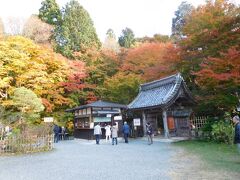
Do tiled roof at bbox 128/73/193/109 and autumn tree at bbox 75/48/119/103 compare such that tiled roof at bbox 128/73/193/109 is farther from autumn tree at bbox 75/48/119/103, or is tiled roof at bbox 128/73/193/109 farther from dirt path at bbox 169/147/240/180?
dirt path at bbox 169/147/240/180

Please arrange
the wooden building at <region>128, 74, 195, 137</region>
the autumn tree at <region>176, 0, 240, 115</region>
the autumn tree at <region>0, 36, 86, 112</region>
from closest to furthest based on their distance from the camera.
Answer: the autumn tree at <region>176, 0, 240, 115</region> < the wooden building at <region>128, 74, 195, 137</region> < the autumn tree at <region>0, 36, 86, 112</region>

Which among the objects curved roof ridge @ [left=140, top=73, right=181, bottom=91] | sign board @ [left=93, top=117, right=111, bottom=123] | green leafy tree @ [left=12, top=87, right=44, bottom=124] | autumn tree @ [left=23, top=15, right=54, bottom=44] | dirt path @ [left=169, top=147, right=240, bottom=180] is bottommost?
dirt path @ [left=169, top=147, right=240, bottom=180]

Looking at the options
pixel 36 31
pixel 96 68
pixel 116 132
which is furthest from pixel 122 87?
pixel 36 31

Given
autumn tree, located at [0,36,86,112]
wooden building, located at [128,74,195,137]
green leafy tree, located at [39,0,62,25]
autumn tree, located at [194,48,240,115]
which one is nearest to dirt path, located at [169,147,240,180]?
autumn tree, located at [194,48,240,115]

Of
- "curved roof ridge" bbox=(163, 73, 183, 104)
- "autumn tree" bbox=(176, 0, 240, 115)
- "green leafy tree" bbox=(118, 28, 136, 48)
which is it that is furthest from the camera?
"green leafy tree" bbox=(118, 28, 136, 48)

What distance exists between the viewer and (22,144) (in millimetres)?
15750

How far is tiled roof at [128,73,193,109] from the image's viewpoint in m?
21.3

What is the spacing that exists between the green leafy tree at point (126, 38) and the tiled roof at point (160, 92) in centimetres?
2094

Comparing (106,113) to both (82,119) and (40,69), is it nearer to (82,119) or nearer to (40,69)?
(82,119)

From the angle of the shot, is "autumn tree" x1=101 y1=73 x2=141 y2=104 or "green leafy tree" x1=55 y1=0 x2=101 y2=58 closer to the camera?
"autumn tree" x1=101 y1=73 x2=141 y2=104

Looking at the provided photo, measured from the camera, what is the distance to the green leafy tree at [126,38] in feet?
153

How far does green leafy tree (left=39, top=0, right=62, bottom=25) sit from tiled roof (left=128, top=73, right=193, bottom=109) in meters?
21.4

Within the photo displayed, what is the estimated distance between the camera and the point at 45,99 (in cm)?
2898

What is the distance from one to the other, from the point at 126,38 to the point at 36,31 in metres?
17.4
